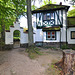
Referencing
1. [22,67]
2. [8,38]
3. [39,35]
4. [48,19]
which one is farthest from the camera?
[39,35]

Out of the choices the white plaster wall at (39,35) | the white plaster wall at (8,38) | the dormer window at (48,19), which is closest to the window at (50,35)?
the white plaster wall at (39,35)

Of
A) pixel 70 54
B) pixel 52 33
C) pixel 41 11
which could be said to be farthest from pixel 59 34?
pixel 70 54

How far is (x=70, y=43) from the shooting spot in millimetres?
9875

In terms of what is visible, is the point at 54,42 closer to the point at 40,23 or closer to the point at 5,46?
the point at 40,23

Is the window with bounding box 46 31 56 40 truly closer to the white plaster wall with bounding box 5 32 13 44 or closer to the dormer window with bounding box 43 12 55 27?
the dormer window with bounding box 43 12 55 27

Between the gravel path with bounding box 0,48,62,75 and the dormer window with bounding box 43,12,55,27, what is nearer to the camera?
the gravel path with bounding box 0,48,62,75

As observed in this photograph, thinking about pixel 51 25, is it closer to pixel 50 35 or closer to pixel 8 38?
pixel 50 35

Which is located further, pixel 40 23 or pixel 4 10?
pixel 40 23

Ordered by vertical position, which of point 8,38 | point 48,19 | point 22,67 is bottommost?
point 22,67

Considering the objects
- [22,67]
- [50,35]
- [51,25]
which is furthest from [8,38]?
[51,25]

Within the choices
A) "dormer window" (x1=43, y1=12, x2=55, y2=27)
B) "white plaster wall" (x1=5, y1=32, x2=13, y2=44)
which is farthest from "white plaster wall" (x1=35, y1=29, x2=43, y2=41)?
"white plaster wall" (x1=5, y1=32, x2=13, y2=44)

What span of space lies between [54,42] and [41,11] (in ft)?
18.6

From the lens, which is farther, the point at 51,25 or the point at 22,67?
the point at 51,25

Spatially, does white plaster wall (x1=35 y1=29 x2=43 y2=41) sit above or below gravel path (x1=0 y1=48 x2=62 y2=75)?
above
